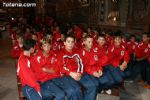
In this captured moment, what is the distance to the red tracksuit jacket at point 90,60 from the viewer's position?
4613 mm

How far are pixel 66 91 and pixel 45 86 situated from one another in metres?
0.33

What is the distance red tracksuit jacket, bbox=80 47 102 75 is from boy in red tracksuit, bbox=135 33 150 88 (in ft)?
5.70

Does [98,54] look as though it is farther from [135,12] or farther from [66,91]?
[135,12]

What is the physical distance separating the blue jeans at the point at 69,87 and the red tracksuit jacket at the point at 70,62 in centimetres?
14

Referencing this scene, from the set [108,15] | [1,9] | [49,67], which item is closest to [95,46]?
[49,67]

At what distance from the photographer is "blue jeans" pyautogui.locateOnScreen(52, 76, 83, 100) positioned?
158 inches

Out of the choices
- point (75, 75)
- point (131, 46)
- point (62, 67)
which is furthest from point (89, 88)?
point (131, 46)

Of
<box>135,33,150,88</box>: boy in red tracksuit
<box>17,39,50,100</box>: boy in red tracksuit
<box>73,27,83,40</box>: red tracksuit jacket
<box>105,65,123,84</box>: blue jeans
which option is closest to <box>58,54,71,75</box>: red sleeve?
<box>17,39,50,100</box>: boy in red tracksuit

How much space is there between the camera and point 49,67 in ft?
14.4

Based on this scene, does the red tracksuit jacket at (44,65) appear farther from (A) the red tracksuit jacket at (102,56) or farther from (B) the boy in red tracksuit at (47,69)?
(A) the red tracksuit jacket at (102,56)

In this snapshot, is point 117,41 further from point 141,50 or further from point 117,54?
point 141,50

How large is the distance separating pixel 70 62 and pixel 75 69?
0.15m

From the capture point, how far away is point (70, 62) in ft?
14.3

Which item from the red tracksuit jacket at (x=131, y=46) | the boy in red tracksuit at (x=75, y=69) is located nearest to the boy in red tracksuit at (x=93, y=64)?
the boy in red tracksuit at (x=75, y=69)
